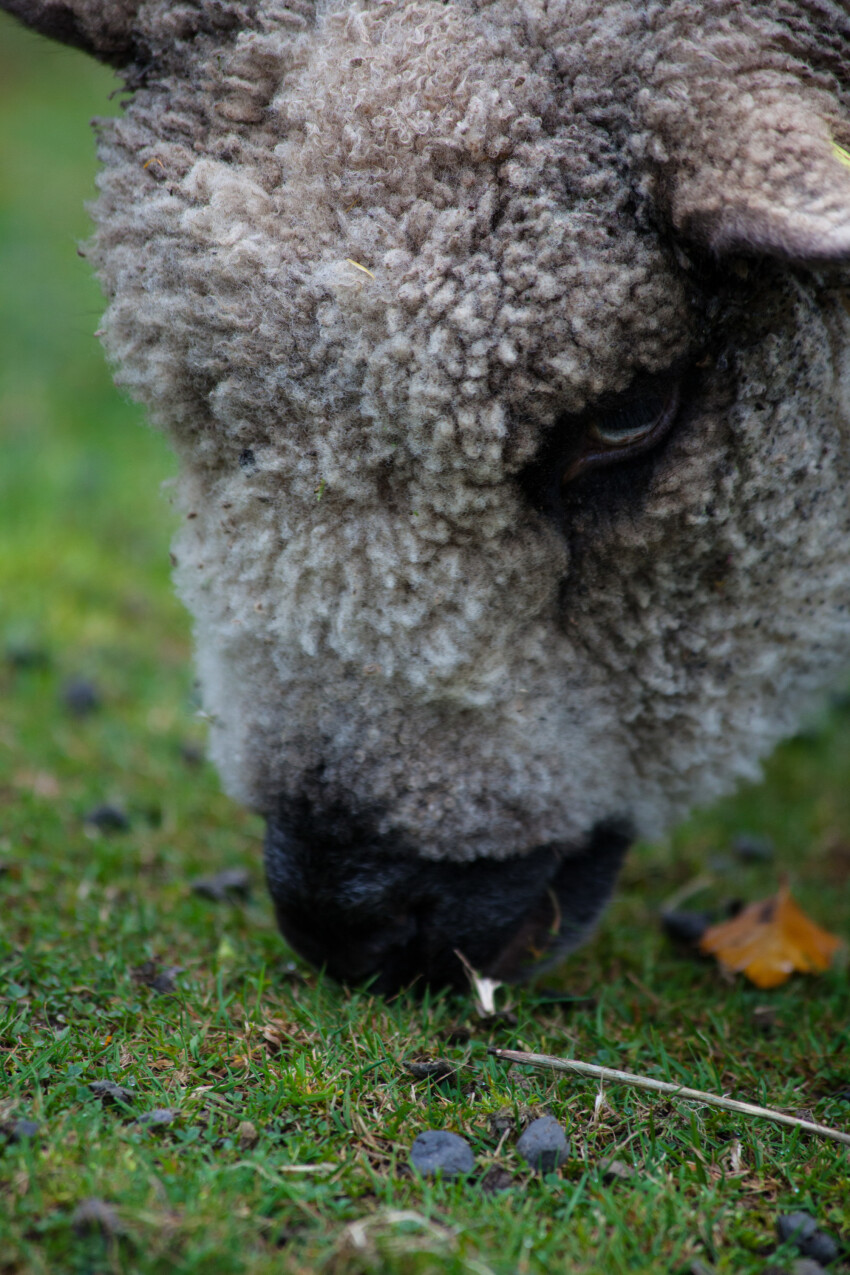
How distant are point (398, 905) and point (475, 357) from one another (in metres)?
1.46

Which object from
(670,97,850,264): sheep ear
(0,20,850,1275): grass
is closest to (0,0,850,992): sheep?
(670,97,850,264): sheep ear

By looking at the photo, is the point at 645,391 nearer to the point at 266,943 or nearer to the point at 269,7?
the point at 269,7

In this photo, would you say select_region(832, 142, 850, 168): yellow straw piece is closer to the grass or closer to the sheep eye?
the sheep eye

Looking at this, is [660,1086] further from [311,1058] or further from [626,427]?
[626,427]

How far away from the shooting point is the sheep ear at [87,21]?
286 cm

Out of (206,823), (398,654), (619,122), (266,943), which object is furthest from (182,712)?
(619,122)

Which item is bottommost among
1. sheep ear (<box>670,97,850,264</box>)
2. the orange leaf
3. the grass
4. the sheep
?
the grass

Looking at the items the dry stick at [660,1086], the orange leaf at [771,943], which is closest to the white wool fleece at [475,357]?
the dry stick at [660,1086]

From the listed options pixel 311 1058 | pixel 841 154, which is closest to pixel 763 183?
pixel 841 154

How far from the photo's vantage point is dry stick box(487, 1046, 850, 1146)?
262cm

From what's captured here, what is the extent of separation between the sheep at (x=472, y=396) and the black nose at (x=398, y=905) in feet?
0.04

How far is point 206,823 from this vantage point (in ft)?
15.0

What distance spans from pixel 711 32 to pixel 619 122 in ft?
0.99

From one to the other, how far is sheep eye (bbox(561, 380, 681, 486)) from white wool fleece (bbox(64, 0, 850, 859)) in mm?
49
